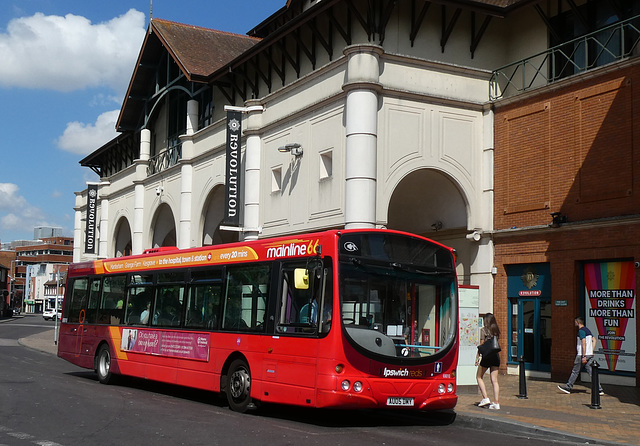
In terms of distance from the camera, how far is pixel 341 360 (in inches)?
448

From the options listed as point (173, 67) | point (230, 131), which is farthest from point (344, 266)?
point (173, 67)

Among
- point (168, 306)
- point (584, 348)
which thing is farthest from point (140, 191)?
point (584, 348)

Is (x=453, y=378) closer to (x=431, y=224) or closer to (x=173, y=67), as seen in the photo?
(x=431, y=224)

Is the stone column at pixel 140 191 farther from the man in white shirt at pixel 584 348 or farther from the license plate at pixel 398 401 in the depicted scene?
the license plate at pixel 398 401

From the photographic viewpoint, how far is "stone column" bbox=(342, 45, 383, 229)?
20.2 metres

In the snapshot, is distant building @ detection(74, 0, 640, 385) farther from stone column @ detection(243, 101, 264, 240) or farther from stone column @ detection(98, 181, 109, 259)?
stone column @ detection(98, 181, 109, 259)

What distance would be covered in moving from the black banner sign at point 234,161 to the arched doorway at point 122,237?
54.7 ft

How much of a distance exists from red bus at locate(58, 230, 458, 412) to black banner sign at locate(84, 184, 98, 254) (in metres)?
30.3

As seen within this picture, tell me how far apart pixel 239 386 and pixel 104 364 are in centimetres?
637

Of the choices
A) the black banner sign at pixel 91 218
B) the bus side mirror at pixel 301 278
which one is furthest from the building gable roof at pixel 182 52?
the bus side mirror at pixel 301 278

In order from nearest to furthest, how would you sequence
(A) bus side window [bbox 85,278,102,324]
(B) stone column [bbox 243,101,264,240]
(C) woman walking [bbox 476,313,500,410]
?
(C) woman walking [bbox 476,313,500,410]
(A) bus side window [bbox 85,278,102,324]
(B) stone column [bbox 243,101,264,240]

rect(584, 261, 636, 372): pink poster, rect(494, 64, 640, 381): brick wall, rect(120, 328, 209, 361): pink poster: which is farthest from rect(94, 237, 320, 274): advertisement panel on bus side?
rect(584, 261, 636, 372): pink poster

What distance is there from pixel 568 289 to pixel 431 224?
18.1ft

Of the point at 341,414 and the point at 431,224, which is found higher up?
the point at 431,224
